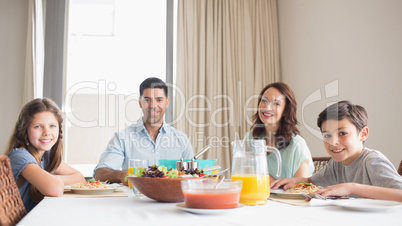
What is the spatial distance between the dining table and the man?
1427 mm

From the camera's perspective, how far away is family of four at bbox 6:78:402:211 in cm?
138

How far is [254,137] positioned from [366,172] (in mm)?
945

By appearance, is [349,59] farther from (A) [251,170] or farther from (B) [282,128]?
(A) [251,170]

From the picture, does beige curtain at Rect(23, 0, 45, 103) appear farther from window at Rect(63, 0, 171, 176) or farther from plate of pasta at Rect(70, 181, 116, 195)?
plate of pasta at Rect(70, 181, 116, 195)

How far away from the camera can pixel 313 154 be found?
10.2ft

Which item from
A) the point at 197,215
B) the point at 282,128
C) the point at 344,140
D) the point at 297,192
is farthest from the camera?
the point at 282,128

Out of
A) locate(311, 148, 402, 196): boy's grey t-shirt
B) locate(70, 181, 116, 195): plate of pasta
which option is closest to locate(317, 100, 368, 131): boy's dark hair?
locate(311, 148, 402, 196): boy's grey t-shirt

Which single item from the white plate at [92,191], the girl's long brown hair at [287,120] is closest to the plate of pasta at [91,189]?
the white plate at [92,191]

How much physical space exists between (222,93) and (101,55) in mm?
1233

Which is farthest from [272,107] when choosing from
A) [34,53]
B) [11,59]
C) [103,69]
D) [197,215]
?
[11,59]

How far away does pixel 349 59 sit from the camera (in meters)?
2.63

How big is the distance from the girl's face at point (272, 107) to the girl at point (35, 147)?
1.14 meters

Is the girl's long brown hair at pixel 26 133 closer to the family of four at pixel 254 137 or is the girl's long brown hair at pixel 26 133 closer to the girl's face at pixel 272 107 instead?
the family of four at pixel 254 137

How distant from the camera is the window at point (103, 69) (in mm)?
3518
